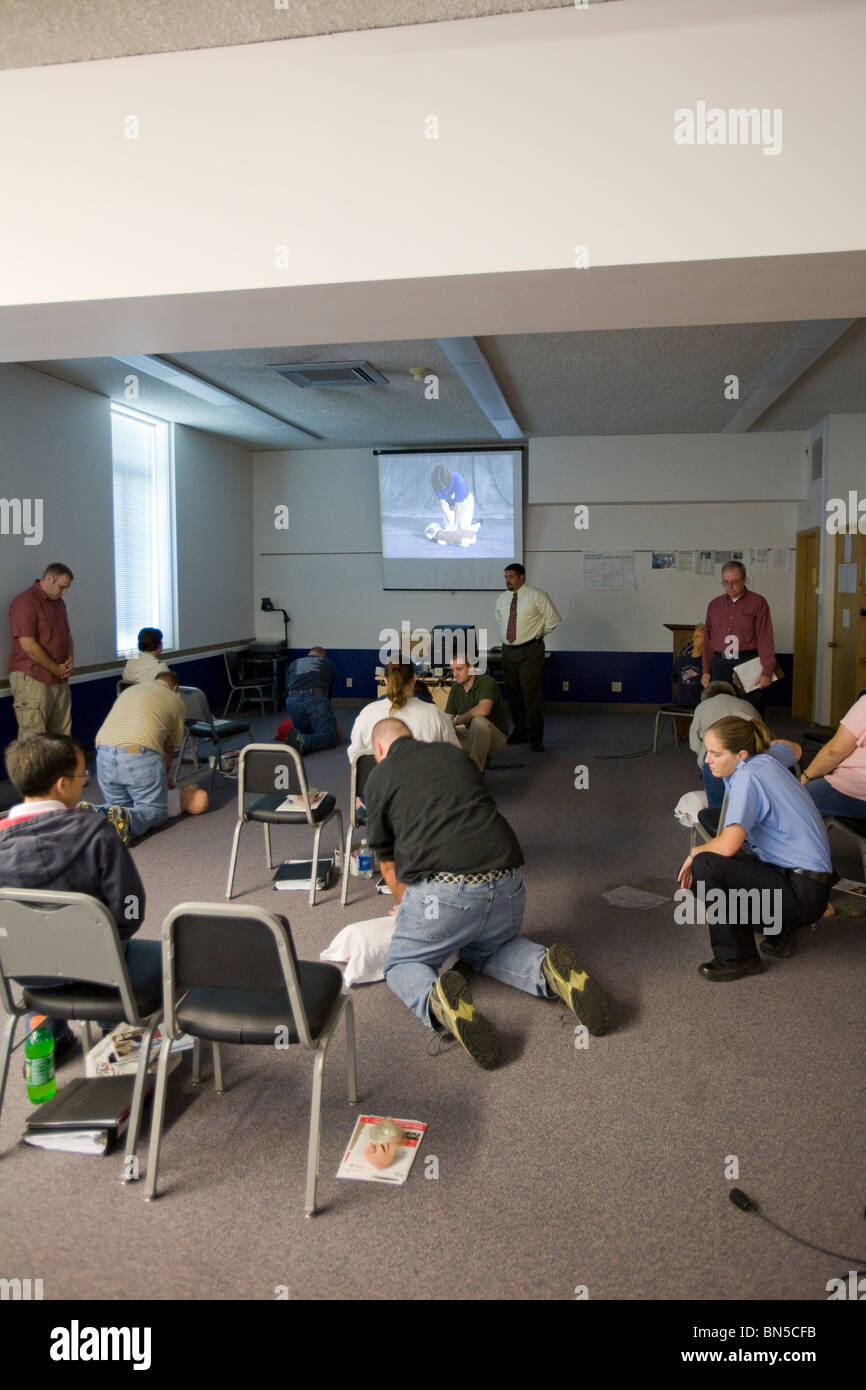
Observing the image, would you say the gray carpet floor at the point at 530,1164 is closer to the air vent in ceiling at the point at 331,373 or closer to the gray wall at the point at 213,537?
the air vent in ceiling at the point at 331,373

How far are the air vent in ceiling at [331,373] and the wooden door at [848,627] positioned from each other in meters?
4.50

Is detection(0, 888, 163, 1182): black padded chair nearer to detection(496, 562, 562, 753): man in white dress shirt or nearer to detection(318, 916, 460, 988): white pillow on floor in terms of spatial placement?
detection(318, 916, 460, 988): white pillow on floor

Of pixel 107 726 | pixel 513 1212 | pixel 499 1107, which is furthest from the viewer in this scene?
pixel 107 726

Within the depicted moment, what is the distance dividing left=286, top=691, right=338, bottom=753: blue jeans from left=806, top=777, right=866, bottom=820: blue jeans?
4.23m

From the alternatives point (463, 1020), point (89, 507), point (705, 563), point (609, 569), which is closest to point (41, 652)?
point (89, 507)

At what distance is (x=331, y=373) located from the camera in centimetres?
677

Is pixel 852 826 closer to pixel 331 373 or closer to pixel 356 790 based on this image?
pixel 356 790

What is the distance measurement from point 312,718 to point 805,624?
5.60m

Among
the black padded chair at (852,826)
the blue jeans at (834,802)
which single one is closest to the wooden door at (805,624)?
the blue jeans at (834,802)

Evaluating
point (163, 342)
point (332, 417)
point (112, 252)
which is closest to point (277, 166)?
point (112, 252)

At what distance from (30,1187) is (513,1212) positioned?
3.97 feet

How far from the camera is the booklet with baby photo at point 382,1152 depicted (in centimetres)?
219

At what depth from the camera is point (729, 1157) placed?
2.24 meters
